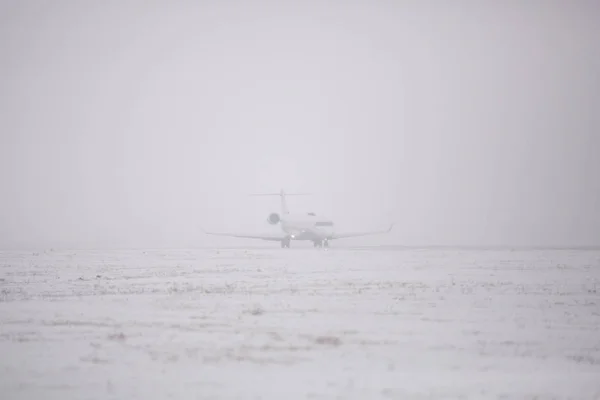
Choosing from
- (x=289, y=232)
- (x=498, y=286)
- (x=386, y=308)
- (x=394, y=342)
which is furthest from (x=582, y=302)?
(x=289, y=232)

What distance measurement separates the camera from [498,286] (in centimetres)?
3017

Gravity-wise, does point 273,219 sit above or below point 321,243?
above

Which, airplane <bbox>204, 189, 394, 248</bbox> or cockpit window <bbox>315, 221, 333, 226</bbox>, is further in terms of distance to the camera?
cockpit window <bbox>315, 221, 333, 226</bbox>

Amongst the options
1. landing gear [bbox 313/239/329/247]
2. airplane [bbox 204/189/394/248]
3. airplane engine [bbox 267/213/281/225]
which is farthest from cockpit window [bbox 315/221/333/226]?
airplane engine [bbox 267/213/281/225]

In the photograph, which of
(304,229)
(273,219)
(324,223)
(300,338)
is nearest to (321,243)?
(324,223)

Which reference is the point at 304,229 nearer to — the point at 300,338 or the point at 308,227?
the point at 308,227

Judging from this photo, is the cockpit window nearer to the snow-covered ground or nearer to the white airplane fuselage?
the white airplane fuselage

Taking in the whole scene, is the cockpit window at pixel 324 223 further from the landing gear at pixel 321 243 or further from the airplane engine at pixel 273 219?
the airplane engine at pixel 273 219

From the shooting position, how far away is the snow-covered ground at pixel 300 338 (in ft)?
43.8

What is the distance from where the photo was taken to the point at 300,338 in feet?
58.3

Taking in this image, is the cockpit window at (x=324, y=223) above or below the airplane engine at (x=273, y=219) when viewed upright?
below

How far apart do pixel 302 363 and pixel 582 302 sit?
14642 mm

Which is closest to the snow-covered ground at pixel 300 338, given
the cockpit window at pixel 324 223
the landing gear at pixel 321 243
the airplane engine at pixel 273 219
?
the cockpit window at pixel 324 223

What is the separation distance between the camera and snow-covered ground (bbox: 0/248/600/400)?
13.3 metres
